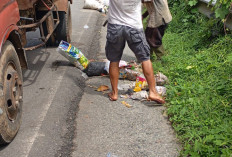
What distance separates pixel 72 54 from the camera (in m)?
5.07

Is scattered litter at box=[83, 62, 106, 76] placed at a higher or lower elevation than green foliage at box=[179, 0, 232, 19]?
lower

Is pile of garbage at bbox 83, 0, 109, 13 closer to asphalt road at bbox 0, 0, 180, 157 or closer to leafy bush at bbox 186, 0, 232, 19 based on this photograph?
asphalt road at bbox 0, 0, 180, 157

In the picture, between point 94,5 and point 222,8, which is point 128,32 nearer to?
point 222,8

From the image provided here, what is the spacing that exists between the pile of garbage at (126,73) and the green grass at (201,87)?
0.64 ft

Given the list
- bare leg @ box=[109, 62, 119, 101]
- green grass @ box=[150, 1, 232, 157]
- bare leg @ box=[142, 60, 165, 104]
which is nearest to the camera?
green grass @ box=[150, 1, 232, 157]

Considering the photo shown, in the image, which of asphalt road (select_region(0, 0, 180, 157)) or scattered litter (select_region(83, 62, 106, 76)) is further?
scattered litter (select_region(83, 62, 106, 76))

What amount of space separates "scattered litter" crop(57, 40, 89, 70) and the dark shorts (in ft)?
3.73

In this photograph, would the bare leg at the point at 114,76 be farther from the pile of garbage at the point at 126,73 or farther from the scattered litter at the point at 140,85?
the scattered litter at the point at 140,85

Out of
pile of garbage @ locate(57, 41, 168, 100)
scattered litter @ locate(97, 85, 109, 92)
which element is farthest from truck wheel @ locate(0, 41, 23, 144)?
pile of garbage @ locate(57, 41, 168, 100)

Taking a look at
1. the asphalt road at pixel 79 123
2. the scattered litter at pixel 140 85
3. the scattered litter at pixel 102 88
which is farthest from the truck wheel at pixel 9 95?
the scattered litter at pixel 140 85

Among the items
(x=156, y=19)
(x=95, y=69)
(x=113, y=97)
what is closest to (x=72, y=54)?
(x=95, y=69)

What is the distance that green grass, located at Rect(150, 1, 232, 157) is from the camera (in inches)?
121

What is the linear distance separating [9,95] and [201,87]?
8.04 ft

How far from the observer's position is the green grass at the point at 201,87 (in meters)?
3.08
